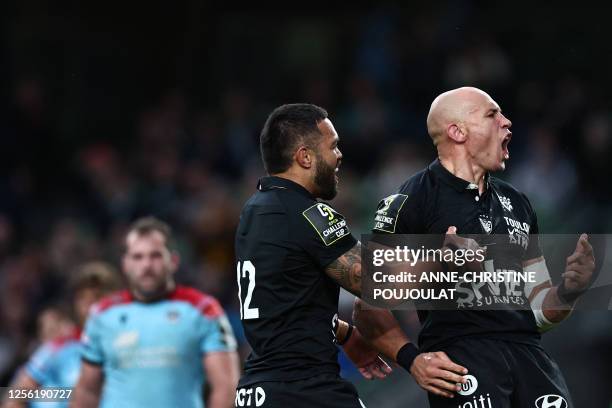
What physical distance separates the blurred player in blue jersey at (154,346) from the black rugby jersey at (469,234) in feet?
7.44

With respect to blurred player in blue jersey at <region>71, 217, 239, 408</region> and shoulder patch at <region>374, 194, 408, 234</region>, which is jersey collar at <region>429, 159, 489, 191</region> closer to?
shoulder patch at <region>374, 194, 408, 234</region>

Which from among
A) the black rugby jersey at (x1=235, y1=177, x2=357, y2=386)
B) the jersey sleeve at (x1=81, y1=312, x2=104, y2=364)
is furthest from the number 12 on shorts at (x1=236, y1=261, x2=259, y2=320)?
the jersey sleeve at (x1=81, y1=312, x2=104, y2=364)

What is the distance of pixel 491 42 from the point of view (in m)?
12.9

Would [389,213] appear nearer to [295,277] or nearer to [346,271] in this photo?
[346,271]

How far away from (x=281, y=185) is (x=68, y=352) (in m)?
3.94

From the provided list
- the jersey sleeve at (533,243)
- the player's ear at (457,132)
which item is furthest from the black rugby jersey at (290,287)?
the jersey sleeve at (533,243)

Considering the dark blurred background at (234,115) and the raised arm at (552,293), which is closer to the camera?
the raised arm at (552,293)

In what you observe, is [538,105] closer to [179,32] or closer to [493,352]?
[179,32]

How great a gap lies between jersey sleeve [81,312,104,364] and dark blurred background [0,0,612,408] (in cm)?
216

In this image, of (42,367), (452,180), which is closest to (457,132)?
(452,180)

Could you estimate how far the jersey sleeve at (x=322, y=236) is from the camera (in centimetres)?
531

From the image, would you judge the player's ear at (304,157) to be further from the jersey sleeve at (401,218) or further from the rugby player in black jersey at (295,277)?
the jersey sleeve at (401,218)

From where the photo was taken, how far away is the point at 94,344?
7.71 metres

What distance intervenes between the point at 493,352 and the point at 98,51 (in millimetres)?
10991
